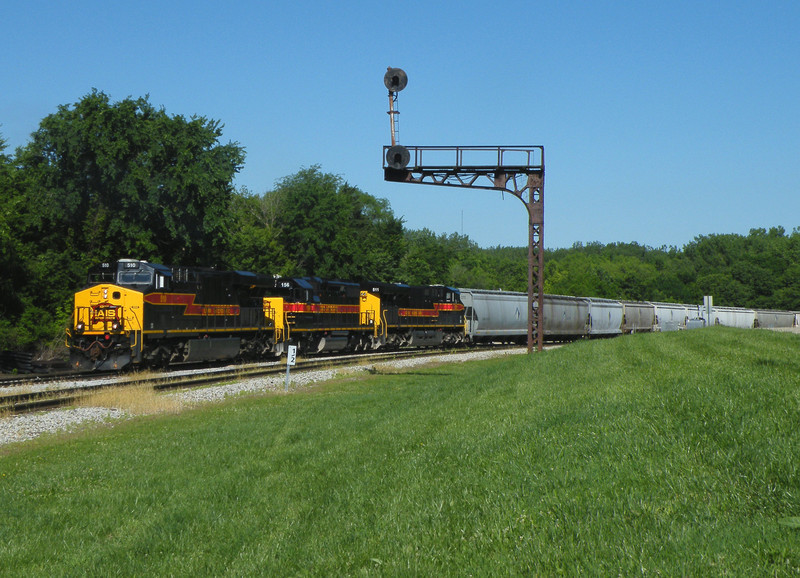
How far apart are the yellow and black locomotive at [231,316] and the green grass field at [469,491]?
13437 millimetres

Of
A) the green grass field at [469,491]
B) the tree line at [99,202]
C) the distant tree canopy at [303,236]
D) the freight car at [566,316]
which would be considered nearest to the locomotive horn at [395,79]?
the green grass field at [469,491]

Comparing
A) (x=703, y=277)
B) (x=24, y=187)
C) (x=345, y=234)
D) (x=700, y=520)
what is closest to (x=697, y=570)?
(x=700, y=520)

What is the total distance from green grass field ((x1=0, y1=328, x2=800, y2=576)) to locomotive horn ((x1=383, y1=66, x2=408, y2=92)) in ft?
52.9

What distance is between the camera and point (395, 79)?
25781mm

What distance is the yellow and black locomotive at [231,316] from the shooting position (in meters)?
25.6

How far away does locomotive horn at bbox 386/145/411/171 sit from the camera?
25.6m

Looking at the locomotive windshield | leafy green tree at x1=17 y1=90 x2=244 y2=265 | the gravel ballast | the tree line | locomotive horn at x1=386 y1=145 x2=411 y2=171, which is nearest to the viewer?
the gravel ballast

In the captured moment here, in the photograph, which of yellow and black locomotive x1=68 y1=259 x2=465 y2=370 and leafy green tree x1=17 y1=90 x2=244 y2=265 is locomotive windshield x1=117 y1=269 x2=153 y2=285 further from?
leafy green tree x1=17 y1=90 x2=244 y2=265

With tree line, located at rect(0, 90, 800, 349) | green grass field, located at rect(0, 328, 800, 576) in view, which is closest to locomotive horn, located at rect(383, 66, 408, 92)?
green grass field, located at rect(0, 328, 800, 576)

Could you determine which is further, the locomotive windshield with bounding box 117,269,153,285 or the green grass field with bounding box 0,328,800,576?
the locomotive windshield with bounding box 117,269,153,285

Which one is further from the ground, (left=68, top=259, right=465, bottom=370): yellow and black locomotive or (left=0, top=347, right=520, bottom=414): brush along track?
(left=68, top=259, right=465, bottom=370): yellow and black locomotive

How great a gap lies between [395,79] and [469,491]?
849 inches

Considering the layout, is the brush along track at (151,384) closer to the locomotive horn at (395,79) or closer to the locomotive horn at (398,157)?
the locomotive horn at (398,157)

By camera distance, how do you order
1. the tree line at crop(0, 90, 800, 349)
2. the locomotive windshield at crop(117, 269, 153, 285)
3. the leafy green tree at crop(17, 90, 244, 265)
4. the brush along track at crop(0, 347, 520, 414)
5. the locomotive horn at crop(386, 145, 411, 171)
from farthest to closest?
1. the leafy green tree at crop(17, 90, 244, 265)
2. the tree line at crop(0, 90, 800, 349)
3. the locomotive windshield at crop(117, 269, 153, 285)
4. the locomotive horn at crop(386, 145, 411, 171)
5. the brush along track at crop(0, 347, 520, 414)
